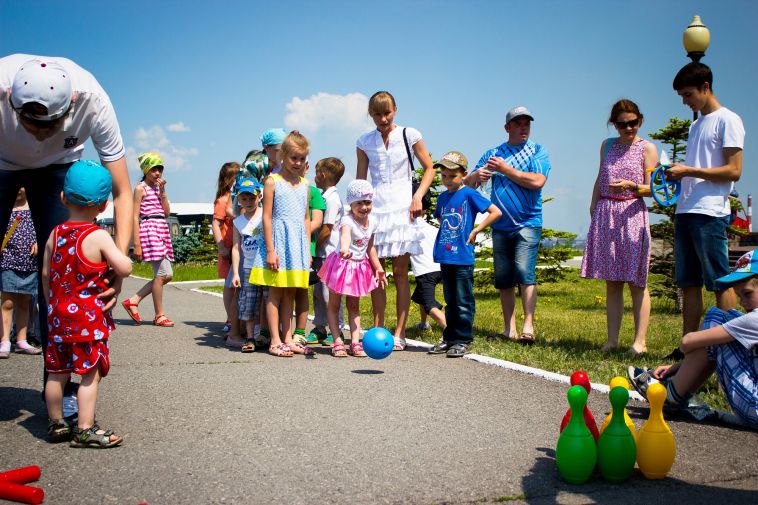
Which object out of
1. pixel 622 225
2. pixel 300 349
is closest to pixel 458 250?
pixel 622 225

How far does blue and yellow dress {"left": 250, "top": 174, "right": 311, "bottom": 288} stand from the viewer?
6.52 m

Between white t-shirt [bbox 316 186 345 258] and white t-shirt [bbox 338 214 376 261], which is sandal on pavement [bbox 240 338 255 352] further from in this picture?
white t-shirt [bbox 316 186 345 258]

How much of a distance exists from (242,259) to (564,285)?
12.8 meters

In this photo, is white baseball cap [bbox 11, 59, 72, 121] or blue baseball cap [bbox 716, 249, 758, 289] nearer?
white baseball cap [bbox 11, 59, 72, 121]

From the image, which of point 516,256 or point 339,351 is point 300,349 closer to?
point 339,351

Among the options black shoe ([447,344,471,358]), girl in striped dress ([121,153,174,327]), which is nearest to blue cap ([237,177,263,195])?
girl in striped dress ([121,153,174,327])

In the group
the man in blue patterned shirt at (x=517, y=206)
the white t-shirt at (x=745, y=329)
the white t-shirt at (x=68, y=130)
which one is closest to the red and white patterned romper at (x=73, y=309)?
the white t-shirt at (x=68, y=130)

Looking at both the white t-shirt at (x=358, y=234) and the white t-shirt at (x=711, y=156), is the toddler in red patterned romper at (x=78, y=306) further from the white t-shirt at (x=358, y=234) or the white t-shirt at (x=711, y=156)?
the white t-shirt at (x=711, y=156)

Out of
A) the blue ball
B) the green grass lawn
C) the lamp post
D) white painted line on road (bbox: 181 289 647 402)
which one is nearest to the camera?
white painted line on road (bbox: 181 289 647 402)

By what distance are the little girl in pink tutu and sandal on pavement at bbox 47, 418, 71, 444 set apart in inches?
119

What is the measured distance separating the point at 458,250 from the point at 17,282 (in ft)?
14.0

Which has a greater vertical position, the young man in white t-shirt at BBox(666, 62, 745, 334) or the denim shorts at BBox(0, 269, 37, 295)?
the young man in white t-shirt at BBox(666, 62, 745, 334)

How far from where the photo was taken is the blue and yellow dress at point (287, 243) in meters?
6.52

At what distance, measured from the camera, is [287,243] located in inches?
260
